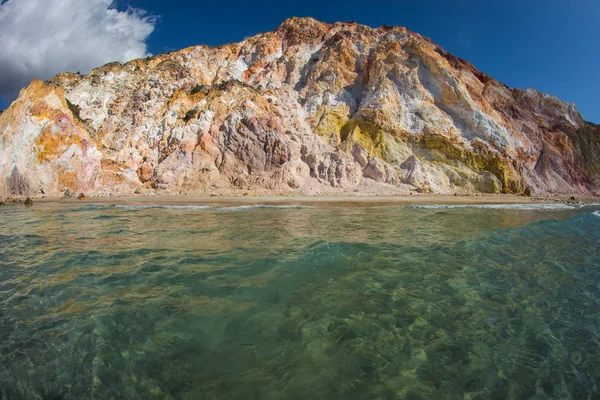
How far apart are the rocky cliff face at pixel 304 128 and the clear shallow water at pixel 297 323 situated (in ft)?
97.2

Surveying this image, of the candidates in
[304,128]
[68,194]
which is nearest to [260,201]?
[304,128]

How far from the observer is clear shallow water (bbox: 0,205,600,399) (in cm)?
285

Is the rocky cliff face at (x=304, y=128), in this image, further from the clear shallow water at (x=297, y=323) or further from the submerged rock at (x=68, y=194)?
the clear shallow water at (x=297, y=323)

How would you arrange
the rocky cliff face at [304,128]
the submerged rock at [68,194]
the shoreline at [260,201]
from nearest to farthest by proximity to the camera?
the shoreline at [260,201] → the submerged rock at [68,194] → the rocky cliff face at [304,128]

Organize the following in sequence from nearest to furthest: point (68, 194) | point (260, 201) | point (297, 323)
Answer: point (297, 323)
point (260, 201)
point (68, 194)

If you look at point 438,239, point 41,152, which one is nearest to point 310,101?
point 41,152

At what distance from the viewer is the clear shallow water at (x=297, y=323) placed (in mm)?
2850

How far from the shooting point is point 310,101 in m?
48.6

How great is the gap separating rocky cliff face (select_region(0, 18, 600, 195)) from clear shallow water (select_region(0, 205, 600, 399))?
29.6 m

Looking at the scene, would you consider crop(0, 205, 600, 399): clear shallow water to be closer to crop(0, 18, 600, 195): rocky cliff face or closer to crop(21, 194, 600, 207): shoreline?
crop(21, 194, 600, 207): shoreline

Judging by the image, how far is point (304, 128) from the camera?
44062mm

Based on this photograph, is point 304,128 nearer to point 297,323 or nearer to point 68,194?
point 68,194

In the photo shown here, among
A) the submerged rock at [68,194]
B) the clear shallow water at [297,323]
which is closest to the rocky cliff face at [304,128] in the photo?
the submerged rock at [68,194]

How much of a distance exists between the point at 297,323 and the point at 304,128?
41.9 m
